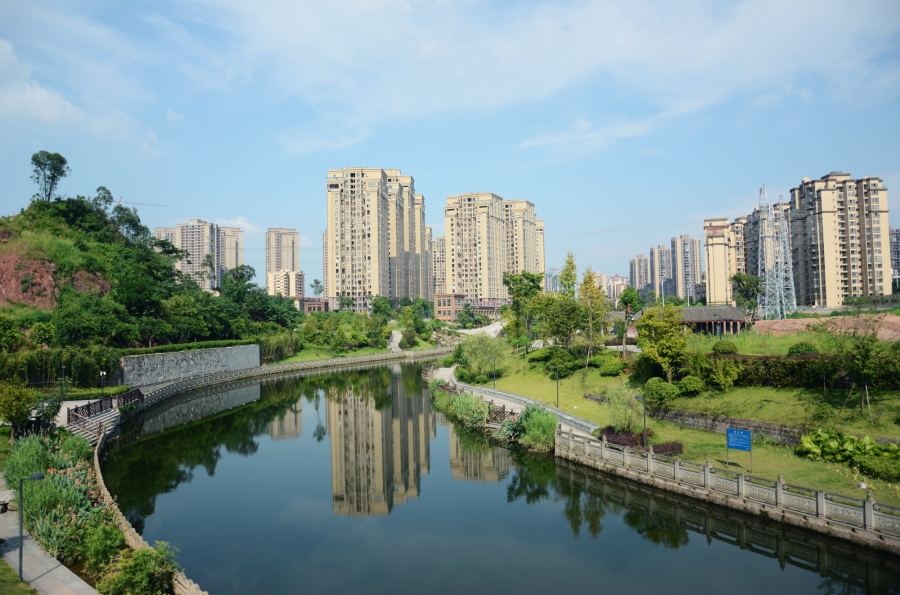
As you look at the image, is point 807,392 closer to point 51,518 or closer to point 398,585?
point 398,585

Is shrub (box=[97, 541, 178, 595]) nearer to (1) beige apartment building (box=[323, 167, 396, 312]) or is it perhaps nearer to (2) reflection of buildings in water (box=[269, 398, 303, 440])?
(2) reflection of buildings in water (box=[269, 398, 303, 440])

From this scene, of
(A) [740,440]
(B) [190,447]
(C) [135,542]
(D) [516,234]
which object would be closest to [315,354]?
(B) [190,447]

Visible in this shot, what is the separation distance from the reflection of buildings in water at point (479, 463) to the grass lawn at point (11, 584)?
18.2 m

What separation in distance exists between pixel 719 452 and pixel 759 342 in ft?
54.7

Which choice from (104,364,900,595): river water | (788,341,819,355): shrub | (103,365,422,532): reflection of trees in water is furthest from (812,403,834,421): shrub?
(103,365,422,532): reflection of trees in water

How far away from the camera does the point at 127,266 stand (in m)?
67.4

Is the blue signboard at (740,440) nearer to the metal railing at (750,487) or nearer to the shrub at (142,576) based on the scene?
the metal railing at (750,487)

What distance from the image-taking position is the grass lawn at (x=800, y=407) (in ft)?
75.2

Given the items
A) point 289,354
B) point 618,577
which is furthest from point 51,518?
point 289,354

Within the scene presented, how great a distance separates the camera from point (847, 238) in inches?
3625

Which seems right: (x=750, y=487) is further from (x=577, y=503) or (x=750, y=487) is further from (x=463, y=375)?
(x=463, y=375)

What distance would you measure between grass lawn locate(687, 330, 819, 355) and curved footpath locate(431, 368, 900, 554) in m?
11.8

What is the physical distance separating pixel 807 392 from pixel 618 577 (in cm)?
1644

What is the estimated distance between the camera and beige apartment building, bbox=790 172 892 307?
297ft
